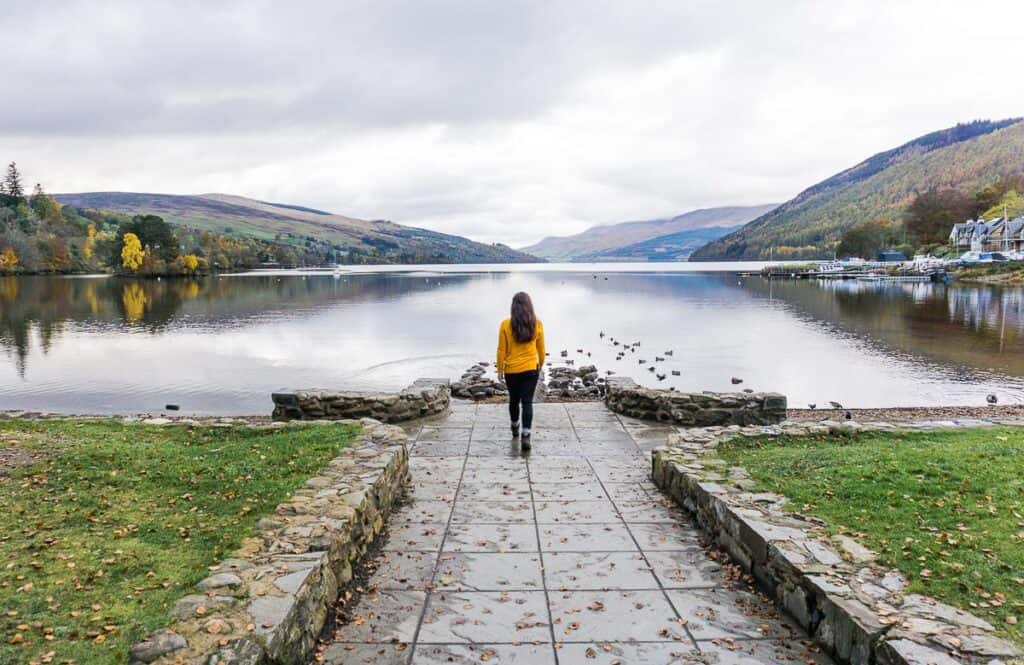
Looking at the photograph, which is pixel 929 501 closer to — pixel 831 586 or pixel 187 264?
pixel 831 586

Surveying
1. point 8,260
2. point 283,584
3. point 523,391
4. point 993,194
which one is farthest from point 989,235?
point 8,260

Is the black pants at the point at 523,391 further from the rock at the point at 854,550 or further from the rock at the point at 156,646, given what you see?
the rock at the point at 156,646

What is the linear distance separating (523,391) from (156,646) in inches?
284

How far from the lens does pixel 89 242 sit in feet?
498

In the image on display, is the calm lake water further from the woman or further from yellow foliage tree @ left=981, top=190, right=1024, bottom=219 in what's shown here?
yellow foliage tree @ left=981, top=190, right=1024, bottom=219

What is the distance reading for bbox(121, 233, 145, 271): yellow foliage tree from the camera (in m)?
126

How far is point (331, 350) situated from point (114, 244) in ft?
413

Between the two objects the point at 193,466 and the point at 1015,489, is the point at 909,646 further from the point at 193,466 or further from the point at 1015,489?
the point at 193,466

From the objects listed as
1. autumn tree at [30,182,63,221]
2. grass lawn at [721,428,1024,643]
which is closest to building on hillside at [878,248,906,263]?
grass lawn at [721,428,1024,643]

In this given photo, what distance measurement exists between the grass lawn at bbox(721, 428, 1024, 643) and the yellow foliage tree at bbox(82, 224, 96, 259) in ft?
558

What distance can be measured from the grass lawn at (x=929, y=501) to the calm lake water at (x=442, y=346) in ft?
52.0

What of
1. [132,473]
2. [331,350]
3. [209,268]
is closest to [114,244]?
[209,268]

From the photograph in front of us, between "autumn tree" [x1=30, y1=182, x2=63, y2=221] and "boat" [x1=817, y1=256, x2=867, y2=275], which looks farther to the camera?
"autumn tree" [x1=30, y1=182, x2=63, y2=221]

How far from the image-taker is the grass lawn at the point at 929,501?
503 cm
